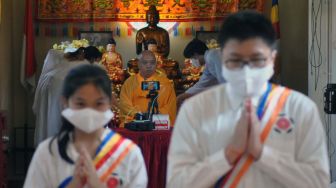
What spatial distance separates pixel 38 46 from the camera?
319 inches

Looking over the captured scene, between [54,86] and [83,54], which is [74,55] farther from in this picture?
[54,86]

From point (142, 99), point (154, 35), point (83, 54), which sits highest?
point (154, 35)

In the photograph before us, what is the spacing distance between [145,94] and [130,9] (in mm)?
2688

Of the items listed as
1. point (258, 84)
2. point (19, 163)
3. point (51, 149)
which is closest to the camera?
point (258, 84)

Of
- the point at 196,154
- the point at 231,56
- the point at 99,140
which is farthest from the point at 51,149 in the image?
the point at 231,56

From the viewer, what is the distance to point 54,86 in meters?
5.24

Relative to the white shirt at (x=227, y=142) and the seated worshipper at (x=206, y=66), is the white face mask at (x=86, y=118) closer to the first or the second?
the white shirt at (x=227, y=142)

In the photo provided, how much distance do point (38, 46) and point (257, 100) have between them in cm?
669

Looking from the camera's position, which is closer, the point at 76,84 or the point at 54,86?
the point at 76,84

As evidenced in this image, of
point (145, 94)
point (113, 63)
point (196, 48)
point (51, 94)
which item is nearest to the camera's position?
point (51, 94)

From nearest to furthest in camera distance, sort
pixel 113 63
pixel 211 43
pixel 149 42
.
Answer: pixel 113 63, pixel 211 43, pixel 149 42

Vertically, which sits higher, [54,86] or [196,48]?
[196,48]

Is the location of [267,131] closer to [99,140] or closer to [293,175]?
[293,175]

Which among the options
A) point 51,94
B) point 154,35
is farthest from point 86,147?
point 154,35
